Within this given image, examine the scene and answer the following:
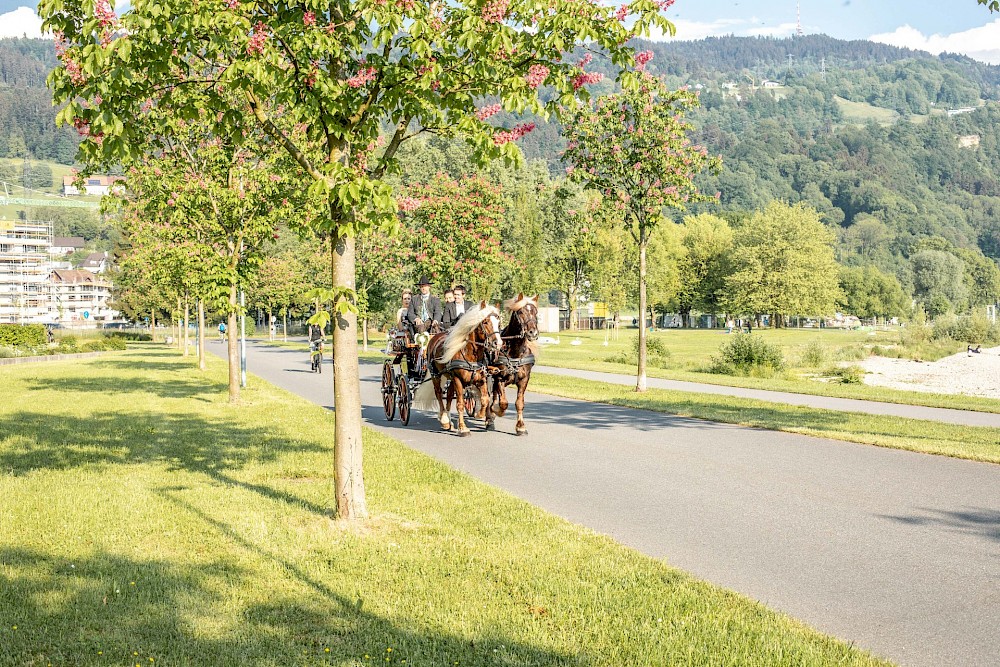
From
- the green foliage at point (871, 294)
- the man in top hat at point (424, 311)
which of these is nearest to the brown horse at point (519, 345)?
the man in top hat at point (424, 311)

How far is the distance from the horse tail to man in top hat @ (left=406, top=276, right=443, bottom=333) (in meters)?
1.07

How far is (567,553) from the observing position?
22.4 feet

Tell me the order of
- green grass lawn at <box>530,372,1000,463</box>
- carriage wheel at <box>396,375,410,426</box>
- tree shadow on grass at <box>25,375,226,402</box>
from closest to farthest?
green grass lawn at <box>530,372,1000,463</box>, carriage wheel at <box>396,375,410,426</box>, tree shadow on grass at <box>25,375,226,402</box>

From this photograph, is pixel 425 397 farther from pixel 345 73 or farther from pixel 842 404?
pixel 842 404

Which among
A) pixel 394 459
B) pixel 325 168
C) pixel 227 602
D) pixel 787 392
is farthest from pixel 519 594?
pixel 787 392

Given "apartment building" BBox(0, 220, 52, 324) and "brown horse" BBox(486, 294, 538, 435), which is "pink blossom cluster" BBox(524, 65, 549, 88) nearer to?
"brown horse" BBox(486, 294, 538, 435)

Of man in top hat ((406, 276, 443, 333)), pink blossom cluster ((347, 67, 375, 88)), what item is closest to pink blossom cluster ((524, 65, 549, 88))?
pink blossom cluster ((347, 67, 375, 88))

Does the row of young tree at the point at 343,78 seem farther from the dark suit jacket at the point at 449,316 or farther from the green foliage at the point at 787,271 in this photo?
the green foliage at the point at 787,271

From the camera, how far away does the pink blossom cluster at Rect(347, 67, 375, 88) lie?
755cm

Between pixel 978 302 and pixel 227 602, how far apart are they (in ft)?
497

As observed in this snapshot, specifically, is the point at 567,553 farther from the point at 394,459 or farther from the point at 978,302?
the point at 978,302

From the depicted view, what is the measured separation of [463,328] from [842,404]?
10.5m

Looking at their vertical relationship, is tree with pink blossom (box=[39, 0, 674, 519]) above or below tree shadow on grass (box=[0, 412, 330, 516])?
above

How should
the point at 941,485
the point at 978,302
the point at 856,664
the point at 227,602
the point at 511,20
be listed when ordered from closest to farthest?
1. the point at 856,664
2. the point at 227,602
3. the point at 511,20
4. the point at 941,485
5. the point at 978,302
